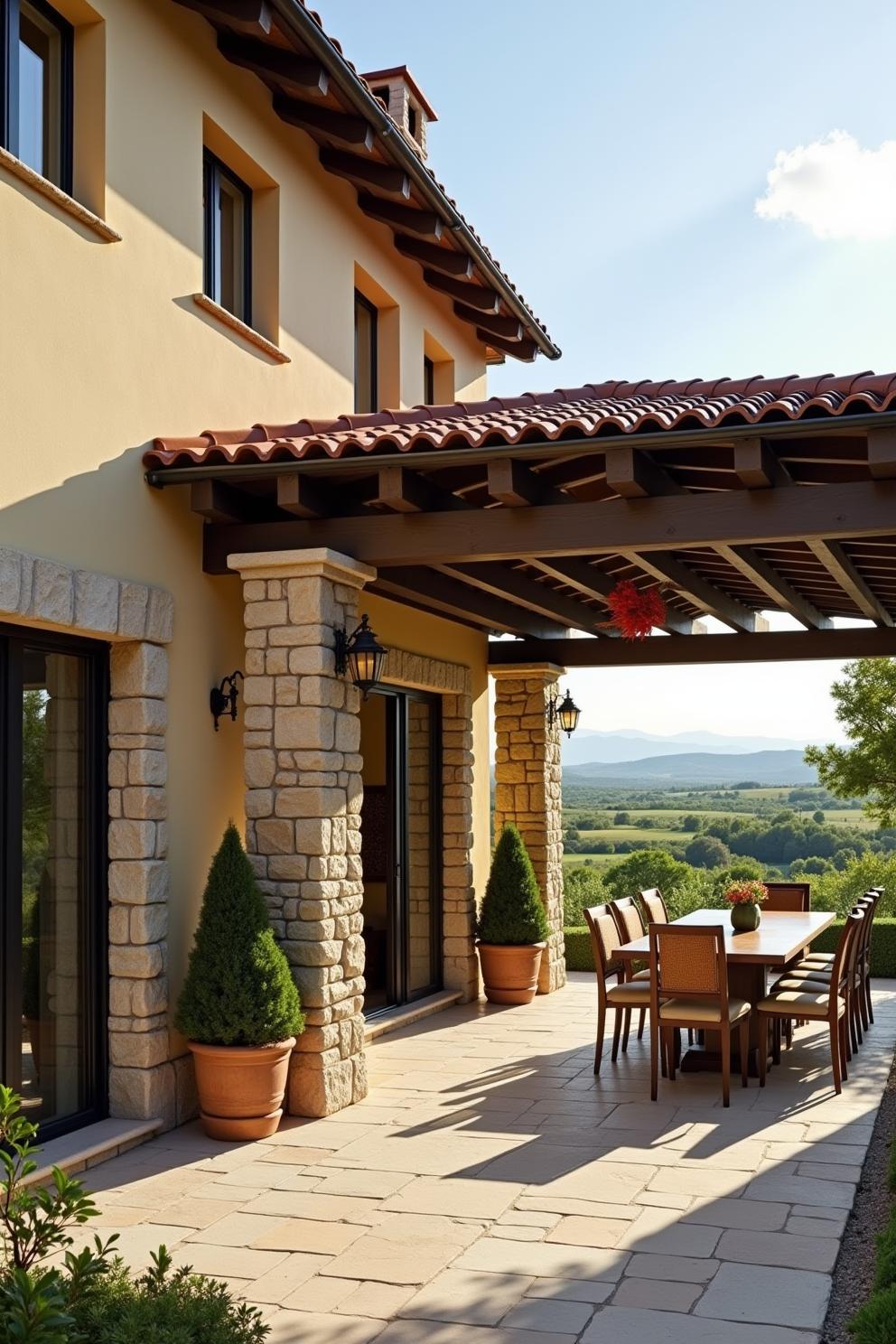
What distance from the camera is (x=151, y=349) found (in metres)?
6.83

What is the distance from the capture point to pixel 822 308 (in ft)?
51.2

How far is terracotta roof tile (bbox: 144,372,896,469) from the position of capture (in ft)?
18.8

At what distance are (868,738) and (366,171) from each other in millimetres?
9026

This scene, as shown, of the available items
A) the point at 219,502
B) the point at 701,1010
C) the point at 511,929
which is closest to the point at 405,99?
the point at 219,502

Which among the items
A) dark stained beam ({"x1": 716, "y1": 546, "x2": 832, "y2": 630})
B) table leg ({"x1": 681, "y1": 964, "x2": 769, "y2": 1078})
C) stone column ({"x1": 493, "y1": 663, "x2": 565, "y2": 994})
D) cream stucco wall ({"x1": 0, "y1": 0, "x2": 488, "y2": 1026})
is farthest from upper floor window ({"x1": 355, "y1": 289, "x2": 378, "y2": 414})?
table leg ({"x1": 681, "y1": 964, "x2": 769, "y2": 1078})

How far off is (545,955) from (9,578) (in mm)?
7187

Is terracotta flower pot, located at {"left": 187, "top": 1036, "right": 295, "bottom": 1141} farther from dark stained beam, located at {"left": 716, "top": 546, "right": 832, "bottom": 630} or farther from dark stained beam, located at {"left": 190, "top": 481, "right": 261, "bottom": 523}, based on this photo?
dark stained beam, located at {"left": 716, "top": 546, "right": 832, "bottom": 630}

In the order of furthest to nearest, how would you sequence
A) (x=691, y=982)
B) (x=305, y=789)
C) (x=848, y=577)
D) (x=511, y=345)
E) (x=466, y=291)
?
(x=511, y=345) → (x=466, y=291) → (x=848, y=577) → (x=691, y=982) → (x=305, y=789)

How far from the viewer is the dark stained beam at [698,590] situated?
779 cm

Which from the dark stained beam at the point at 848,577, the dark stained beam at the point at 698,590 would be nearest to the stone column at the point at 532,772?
the dark stained beam at the point at 698,590

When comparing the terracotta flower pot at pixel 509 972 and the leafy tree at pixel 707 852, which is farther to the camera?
the leafy tree at pixel 707 852

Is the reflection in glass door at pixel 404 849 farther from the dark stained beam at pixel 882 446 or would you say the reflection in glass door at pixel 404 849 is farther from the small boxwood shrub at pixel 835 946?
the dark stained beam at pixel 882 446

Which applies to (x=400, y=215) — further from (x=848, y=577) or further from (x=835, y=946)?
(x=835, y=946)

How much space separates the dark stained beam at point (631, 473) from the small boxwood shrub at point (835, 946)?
7287mm
